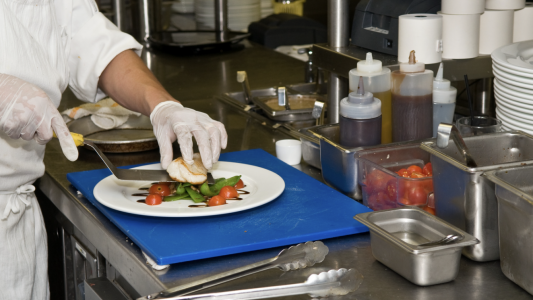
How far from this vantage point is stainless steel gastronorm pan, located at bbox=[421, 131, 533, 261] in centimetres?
92

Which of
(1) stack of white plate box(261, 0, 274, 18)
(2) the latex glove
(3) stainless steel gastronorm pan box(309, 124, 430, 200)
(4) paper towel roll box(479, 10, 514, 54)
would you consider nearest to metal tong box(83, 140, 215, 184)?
(2) the latex glove

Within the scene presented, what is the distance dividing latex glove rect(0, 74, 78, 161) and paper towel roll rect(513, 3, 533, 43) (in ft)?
3.53

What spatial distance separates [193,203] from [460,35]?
704 millimetres

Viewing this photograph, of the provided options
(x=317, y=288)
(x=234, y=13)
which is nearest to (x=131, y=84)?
(x=317, y=288)

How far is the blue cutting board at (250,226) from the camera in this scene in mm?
1014

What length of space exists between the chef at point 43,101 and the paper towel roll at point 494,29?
26.2 inches

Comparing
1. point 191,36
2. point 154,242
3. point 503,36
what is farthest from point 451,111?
point 191,36

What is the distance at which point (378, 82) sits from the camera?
1267 mm

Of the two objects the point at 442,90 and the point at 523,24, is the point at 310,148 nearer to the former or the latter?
the point at 442,90

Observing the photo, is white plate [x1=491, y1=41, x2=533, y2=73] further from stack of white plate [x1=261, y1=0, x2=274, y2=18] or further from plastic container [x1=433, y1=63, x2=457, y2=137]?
stack of white plate [x1=261, y1=0, x2=274, y2=18]

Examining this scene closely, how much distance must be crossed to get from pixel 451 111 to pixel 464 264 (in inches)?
17.8

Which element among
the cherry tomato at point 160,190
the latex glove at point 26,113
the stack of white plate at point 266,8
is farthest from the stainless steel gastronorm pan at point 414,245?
the stack of white plate at point 266,8

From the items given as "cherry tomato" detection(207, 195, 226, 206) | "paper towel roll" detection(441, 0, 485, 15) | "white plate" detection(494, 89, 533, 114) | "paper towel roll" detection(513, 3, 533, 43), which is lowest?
"cherry tomato" detection(207, 195, 226, 206)

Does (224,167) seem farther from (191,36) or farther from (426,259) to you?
(191,36)
